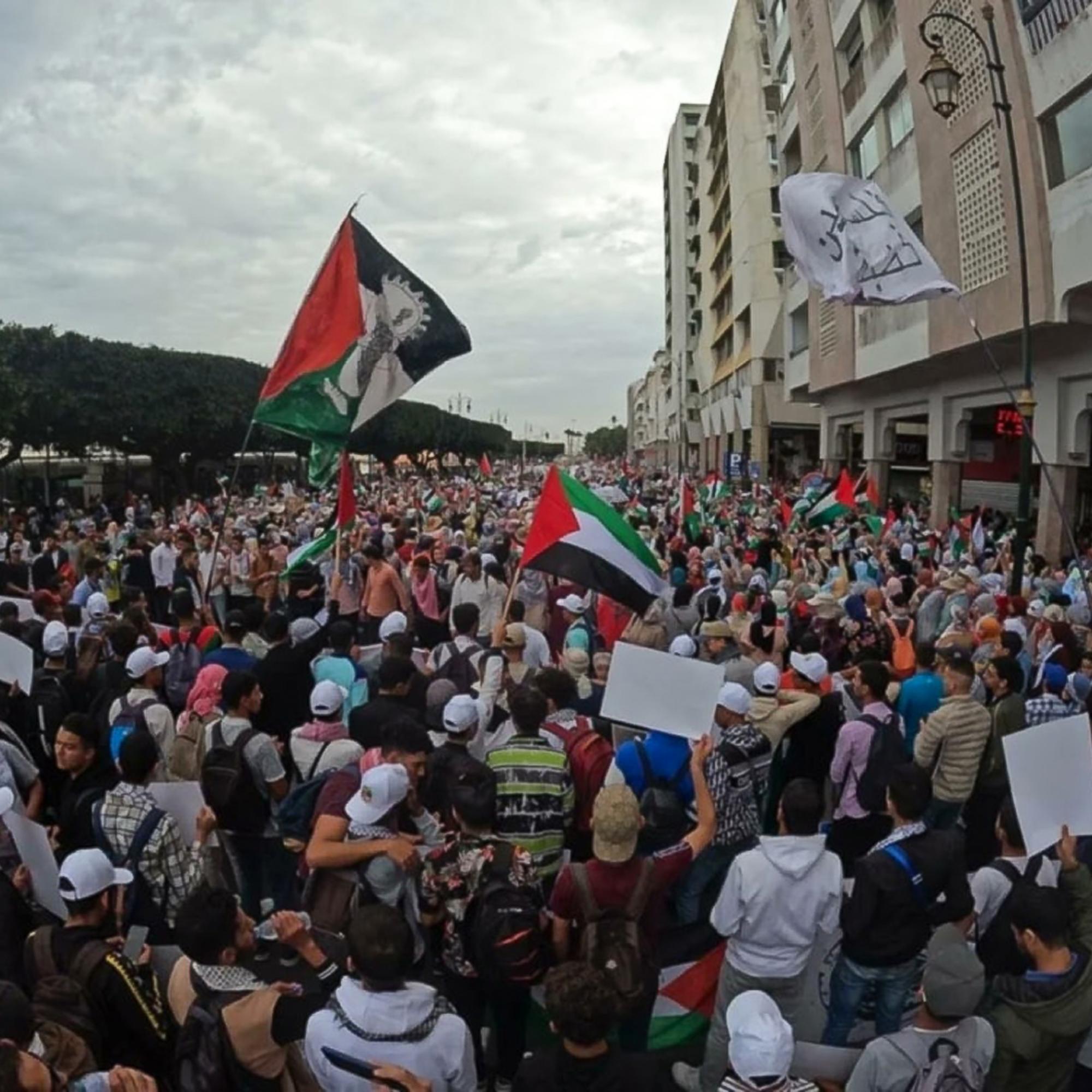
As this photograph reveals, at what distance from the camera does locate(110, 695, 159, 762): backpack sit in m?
5.07

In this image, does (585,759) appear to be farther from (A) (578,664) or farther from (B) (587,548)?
(B) (587,548)

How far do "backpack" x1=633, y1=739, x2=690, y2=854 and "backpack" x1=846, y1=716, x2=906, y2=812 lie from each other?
991 mm

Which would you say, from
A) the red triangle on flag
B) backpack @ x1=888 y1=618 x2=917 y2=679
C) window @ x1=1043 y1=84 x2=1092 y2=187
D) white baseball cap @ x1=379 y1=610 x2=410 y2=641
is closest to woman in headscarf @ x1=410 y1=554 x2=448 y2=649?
white baseball cap @ x1=379 y1=610 x2=410 y2=641

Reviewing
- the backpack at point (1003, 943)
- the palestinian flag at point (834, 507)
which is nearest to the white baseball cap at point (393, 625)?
the backpack at point (1003, 943)

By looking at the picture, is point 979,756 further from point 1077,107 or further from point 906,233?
point 1077,107

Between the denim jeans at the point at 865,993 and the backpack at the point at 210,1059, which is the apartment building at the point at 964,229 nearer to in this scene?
the denim jeans at the point at 865,993

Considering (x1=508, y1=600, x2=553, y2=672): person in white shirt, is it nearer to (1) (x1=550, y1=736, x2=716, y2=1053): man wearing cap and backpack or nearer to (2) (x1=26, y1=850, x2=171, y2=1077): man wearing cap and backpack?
(1) (x1=550, y1=736, x2=716, y2=1053): man wearing cap and backpack

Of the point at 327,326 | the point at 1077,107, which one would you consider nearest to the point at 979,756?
the point at 327,326

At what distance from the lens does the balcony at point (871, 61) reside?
22672 mm

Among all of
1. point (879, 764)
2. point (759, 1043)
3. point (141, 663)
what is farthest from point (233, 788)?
point (879, 764)

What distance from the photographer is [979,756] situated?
212 inches

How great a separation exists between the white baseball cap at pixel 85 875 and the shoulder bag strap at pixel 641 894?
1.77 m

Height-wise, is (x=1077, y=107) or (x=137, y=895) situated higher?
(x=1077, y=107)

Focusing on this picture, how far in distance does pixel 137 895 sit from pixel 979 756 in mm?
4107
